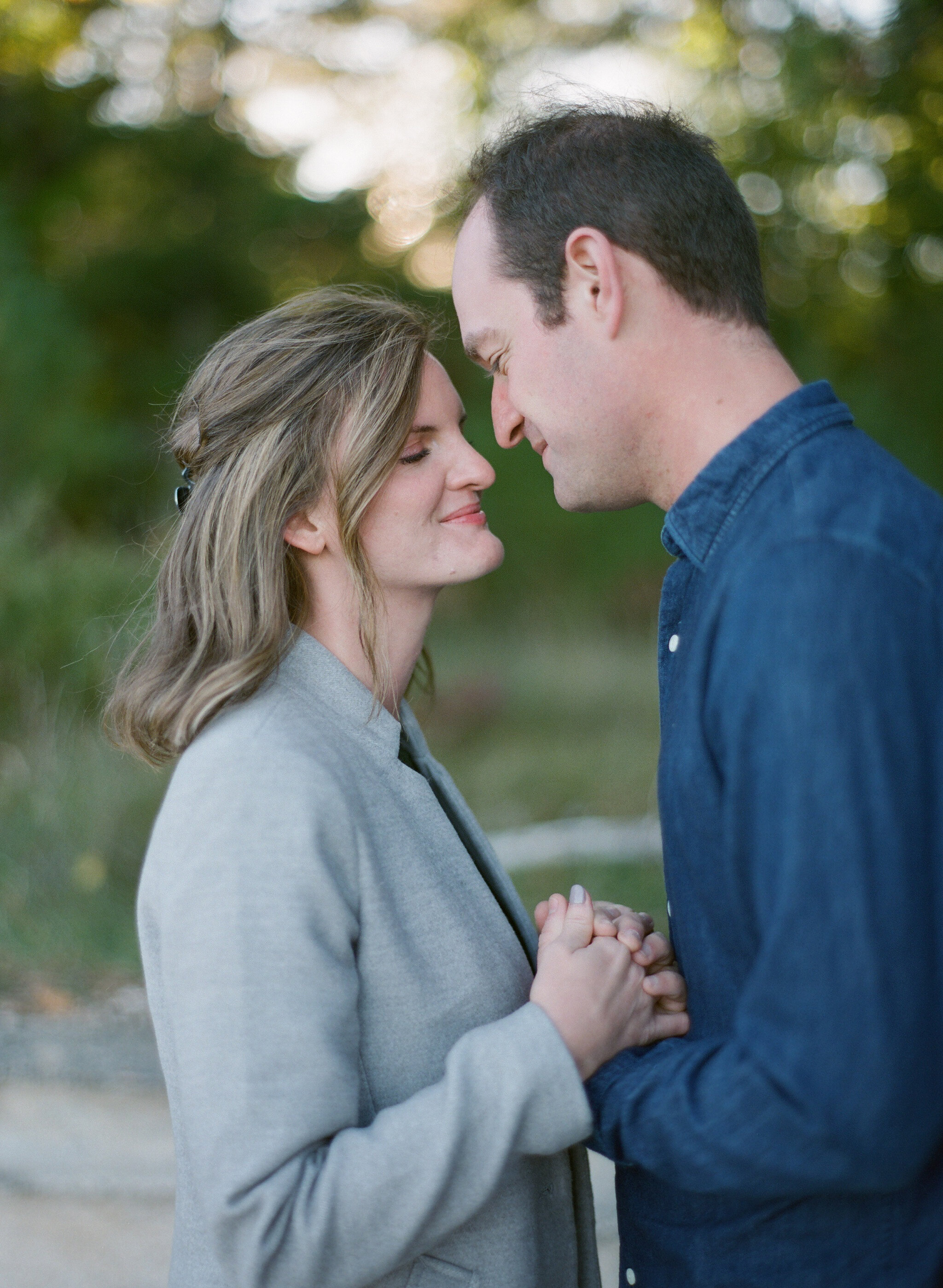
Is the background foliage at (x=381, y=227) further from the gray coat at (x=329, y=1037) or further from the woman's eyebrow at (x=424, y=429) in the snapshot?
the gray coat at (x=329, y=1037)

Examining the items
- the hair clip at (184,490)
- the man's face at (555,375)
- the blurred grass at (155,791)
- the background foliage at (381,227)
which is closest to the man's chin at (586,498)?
the man's face at (555,375)

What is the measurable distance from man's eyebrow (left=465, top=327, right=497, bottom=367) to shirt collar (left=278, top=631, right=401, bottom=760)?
53cm

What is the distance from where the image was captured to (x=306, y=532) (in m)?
1.96

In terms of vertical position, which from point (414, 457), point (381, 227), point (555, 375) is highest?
point (381, 227)

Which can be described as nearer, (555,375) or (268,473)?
(555,375)

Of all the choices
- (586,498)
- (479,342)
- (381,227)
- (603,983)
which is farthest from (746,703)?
(381,227)

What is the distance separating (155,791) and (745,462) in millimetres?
4760

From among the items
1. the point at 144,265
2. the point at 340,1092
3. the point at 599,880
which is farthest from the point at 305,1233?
the point at 144,265

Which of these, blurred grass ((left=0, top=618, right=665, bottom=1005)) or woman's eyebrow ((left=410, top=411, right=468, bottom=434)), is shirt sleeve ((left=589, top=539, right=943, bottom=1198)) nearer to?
woman's eyebrow ((left=410, top=411, right=468, bottom=434))

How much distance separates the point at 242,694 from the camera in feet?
5.76

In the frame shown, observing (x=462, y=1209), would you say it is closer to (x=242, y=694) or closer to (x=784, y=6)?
(x=242, y=694)

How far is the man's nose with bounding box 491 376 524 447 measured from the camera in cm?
197

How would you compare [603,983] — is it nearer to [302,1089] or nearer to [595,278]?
[302,1089]

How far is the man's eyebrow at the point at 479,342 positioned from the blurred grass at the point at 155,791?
1.08 metres
